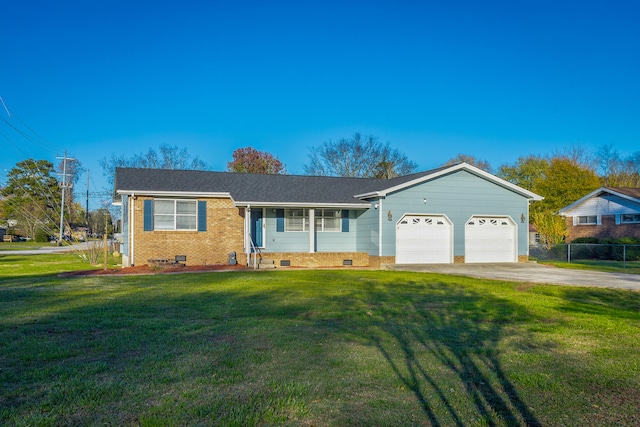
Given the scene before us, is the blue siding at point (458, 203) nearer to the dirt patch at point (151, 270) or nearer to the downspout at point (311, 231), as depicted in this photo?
the downspout at point (311, 231)

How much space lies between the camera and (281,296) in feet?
39.9

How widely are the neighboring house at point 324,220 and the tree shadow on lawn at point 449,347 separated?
9525mm

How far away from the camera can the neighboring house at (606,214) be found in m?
32.1

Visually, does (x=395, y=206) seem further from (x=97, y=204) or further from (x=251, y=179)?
→ (x=97, y=204)

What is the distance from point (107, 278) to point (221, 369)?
1254 centimetres

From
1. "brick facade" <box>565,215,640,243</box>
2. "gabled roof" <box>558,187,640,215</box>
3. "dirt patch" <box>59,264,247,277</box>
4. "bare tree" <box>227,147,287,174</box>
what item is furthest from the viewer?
"bare tree" <box>227,147,287,174</box>

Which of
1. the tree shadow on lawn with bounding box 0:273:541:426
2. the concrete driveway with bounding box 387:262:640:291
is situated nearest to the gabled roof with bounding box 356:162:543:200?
the concrete driveway with bounding box 387:262:640:291

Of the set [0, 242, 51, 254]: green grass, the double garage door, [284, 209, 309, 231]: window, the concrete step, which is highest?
[284, 209, 309, 231]: window

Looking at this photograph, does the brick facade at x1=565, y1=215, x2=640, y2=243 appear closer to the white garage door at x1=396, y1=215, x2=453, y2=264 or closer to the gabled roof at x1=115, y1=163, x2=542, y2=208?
the gabled roof at x1=115, y1=163, x2=542, y2=208

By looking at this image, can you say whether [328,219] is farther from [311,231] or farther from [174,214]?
[174,214]

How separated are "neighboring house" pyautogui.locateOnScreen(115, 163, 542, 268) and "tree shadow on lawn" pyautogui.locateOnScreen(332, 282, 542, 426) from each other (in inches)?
375

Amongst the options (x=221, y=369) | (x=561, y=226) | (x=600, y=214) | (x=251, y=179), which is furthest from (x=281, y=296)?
(x=600, y=214)

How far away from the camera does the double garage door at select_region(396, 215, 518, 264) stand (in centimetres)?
2219

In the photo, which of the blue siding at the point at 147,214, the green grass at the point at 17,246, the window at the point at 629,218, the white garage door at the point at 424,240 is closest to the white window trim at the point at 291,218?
the white garage door at the point at 424,240
